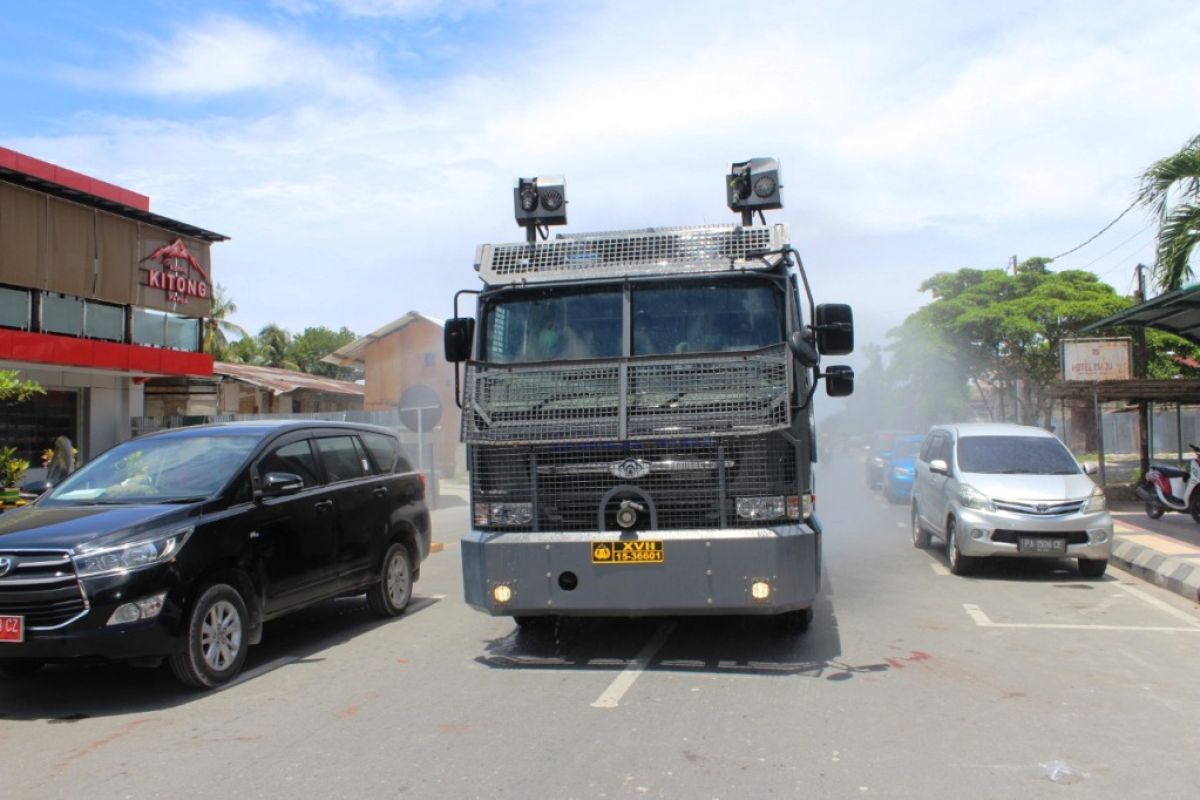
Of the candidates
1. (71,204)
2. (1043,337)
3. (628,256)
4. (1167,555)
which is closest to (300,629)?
(628,256)

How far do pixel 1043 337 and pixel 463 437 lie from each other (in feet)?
93.5

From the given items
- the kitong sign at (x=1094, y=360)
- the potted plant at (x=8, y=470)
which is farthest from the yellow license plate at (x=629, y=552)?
the kitong sign at (x=1094, y=360)

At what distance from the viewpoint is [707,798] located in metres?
4.23

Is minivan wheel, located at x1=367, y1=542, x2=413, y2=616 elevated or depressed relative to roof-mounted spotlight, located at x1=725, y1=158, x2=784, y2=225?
depressed

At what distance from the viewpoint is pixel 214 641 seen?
636 centimetres

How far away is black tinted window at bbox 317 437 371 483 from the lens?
8164 millimetres

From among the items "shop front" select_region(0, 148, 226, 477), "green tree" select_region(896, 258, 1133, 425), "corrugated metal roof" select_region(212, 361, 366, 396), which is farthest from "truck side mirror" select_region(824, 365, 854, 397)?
"green tree" select_region(896, 258, 1133, 425)

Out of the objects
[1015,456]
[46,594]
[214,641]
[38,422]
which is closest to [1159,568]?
[1015,456]

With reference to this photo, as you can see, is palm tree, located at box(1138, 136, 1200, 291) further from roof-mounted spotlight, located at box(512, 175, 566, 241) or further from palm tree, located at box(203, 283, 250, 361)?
palm tree, located at box(203, 283, 250, 361)

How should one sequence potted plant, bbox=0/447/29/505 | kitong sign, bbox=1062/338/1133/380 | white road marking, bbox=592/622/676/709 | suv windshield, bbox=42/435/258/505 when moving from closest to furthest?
1. white road marking, bbox=592/622/676/709
2. suv windshield, bbox=42/435/258/505
3. potted plant, bbox=0/447/29/505
4. kitong sign, bbox=1062/338/1133/380

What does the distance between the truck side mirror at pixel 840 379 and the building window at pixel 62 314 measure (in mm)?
17154

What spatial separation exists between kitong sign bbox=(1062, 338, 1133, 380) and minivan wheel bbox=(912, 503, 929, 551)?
8.04 metres

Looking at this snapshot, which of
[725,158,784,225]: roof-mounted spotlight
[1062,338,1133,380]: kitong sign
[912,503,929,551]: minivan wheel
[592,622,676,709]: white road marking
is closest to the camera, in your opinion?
[592,622,676,709]: white road marking

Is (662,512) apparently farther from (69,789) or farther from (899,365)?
(899,365)
